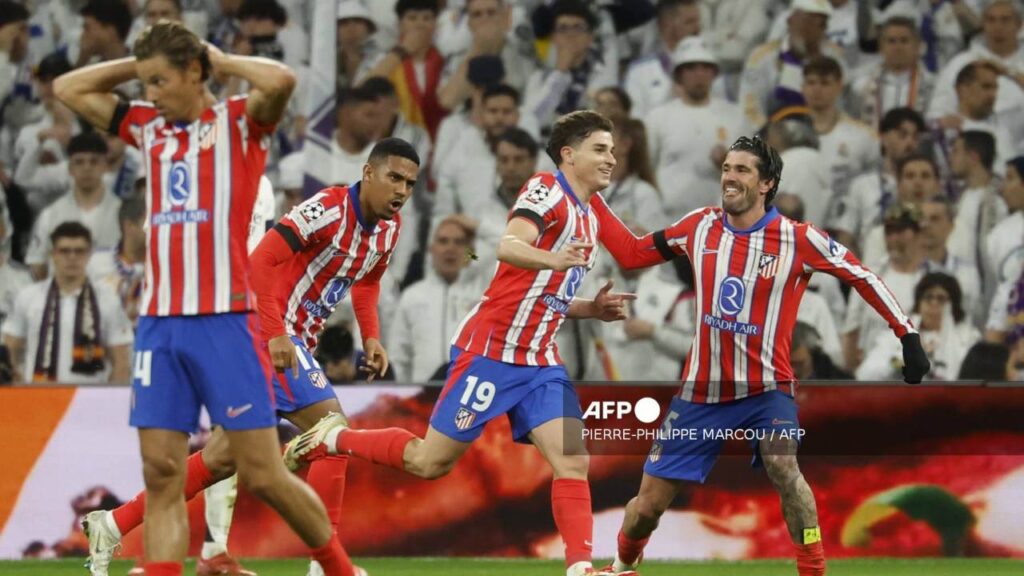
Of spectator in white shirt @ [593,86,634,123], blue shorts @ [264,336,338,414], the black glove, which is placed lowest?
blue shorts @ [264,336,338,414]

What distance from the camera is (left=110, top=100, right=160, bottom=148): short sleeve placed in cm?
533

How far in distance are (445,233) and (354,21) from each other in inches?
76.8

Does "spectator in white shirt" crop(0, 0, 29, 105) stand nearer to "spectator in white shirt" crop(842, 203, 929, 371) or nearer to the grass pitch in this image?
the grass pitch

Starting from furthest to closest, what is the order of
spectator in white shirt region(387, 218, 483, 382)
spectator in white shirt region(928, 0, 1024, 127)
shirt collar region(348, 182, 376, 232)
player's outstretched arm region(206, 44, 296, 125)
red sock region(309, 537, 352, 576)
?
spectator in white shirt region(928, 0, 1024, 127)
spectator in white shirt region(387, 218, 483, 382)
shirt collar region(348, 182, 376, 232)
red sock region(309, 537, 352, 576)
player's outstretched arm region(206, 44, 296, 125)

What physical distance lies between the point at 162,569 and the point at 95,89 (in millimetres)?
1698

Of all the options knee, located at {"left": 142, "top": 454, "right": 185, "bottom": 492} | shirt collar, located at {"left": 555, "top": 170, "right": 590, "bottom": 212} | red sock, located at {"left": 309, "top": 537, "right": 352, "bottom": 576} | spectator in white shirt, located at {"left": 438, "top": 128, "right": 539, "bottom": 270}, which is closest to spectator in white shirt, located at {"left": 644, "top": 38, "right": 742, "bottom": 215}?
spectator in white shirt, located at {"left": 438, "top": 128, "right": 539, "bottom": 270}

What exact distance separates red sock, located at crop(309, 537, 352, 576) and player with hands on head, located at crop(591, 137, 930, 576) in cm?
177

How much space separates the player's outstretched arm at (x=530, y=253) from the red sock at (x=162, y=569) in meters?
1.84

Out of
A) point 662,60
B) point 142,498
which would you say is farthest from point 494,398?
point 662,60

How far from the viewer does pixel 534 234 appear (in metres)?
6.33

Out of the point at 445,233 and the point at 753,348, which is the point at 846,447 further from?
the point at 445,233

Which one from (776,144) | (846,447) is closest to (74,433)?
(846,447)

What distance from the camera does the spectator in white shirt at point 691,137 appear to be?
10.8 meters

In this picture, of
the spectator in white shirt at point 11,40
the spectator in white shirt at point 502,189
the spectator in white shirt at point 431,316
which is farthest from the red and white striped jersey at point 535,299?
the spectator in white shirt at point 11,40
